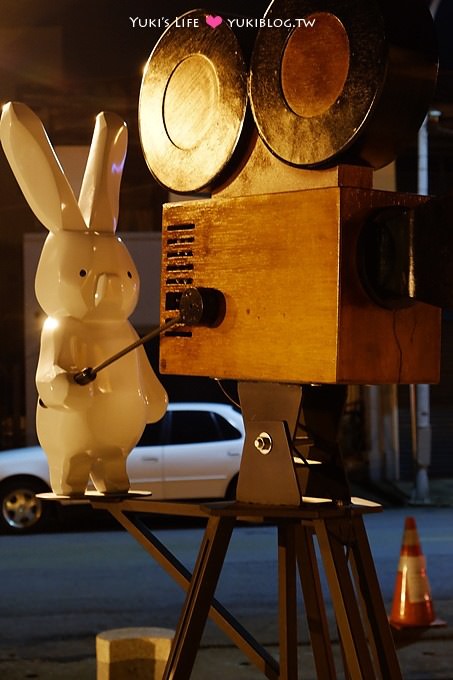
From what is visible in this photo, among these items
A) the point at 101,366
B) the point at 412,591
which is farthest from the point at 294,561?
the point at 412,591

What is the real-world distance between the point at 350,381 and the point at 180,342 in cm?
57

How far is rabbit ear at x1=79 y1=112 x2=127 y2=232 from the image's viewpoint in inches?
146

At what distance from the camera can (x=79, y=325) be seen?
3543mm

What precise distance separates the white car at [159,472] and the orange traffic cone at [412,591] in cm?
450

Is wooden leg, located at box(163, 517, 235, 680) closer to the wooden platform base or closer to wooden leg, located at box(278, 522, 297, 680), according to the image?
the wooden platform base

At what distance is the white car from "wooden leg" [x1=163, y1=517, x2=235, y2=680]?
9152mm

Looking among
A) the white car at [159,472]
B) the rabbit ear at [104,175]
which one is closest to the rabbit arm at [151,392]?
the rabbit ear at [104,175]

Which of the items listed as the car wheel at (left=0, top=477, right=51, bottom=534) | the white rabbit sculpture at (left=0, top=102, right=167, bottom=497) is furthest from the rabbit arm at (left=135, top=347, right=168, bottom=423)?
the car wheel at (left=0, top=477, right=51, bottom=534)

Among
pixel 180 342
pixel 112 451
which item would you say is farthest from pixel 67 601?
pixel 180 342

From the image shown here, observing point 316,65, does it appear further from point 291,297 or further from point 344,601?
point 344,601

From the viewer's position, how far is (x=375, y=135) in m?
2.72

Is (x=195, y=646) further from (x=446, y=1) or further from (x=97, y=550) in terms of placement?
(x=446, y=1)

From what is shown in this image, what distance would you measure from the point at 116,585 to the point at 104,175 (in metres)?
6.08

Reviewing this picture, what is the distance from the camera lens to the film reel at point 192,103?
3.01 meters
